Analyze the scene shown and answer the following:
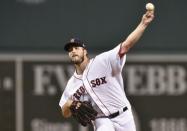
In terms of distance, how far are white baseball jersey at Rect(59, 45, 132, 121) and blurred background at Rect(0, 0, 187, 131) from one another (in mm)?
2569

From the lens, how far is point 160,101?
10.4 metres

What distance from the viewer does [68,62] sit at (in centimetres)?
1036

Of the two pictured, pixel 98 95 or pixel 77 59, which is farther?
pixel 98 95

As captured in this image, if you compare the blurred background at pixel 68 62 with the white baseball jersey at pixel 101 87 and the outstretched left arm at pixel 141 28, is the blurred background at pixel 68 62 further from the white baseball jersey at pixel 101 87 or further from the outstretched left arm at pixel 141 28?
the outstretched left arm at pixel 141 28

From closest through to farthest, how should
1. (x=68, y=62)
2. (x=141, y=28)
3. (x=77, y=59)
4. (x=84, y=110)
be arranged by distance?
(x=141, y=28)
(x=77, y=59)
(x=84, y=110)
(x=68, y=62)

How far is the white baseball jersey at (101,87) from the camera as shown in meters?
7.67

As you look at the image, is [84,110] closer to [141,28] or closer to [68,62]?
[141,28]

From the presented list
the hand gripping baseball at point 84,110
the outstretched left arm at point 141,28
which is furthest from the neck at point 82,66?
the outstretched left arm at point 141,28

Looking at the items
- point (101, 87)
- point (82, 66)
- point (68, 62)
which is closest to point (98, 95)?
point (101, 87)

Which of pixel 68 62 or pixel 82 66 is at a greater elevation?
pixel 68 62

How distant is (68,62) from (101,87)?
2664 mm

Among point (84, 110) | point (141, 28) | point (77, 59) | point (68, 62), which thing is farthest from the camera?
point (68, 62)

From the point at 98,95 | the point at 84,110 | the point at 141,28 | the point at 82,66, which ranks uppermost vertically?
the point at 141,28

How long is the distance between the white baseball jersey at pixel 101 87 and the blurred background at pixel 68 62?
2.57 m
